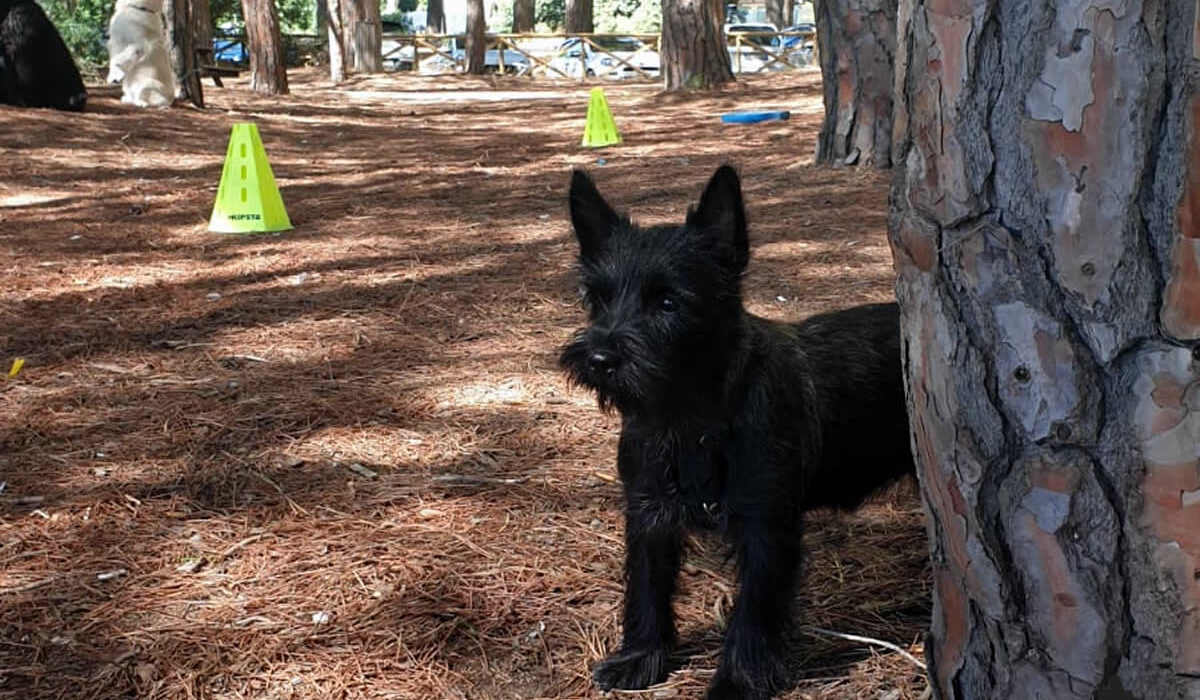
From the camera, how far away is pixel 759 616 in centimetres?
300

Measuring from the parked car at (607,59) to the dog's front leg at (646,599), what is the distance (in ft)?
106

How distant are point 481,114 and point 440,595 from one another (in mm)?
19770

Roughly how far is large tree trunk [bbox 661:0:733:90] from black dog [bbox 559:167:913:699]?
694 inches

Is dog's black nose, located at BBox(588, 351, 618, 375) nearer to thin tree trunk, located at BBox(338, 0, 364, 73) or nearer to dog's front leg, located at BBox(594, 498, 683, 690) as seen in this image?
dog's front leg, located at BBox(594, 498, 683, 690)

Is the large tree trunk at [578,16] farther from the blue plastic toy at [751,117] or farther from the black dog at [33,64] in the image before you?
the black dog at [33,64]

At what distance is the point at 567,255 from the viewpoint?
26.8 feet

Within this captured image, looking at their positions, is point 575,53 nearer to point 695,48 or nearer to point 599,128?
point 695,48

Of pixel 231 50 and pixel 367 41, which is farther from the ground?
pixel 231 50

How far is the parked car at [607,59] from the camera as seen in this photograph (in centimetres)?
3631

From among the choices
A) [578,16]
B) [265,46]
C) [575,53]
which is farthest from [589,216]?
[578,16]

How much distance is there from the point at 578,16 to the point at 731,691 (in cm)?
4049

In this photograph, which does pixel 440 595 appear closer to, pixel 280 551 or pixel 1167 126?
pixel 280 551

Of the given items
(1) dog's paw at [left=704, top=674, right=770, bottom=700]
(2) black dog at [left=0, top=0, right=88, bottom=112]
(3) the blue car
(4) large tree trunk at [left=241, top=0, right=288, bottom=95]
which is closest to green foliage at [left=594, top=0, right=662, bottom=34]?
(3) the blue car

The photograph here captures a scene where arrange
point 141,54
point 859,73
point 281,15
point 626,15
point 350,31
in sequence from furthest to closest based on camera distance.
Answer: point 626,15, point 281,15, point 350,31, point 141,54, point 859,73
